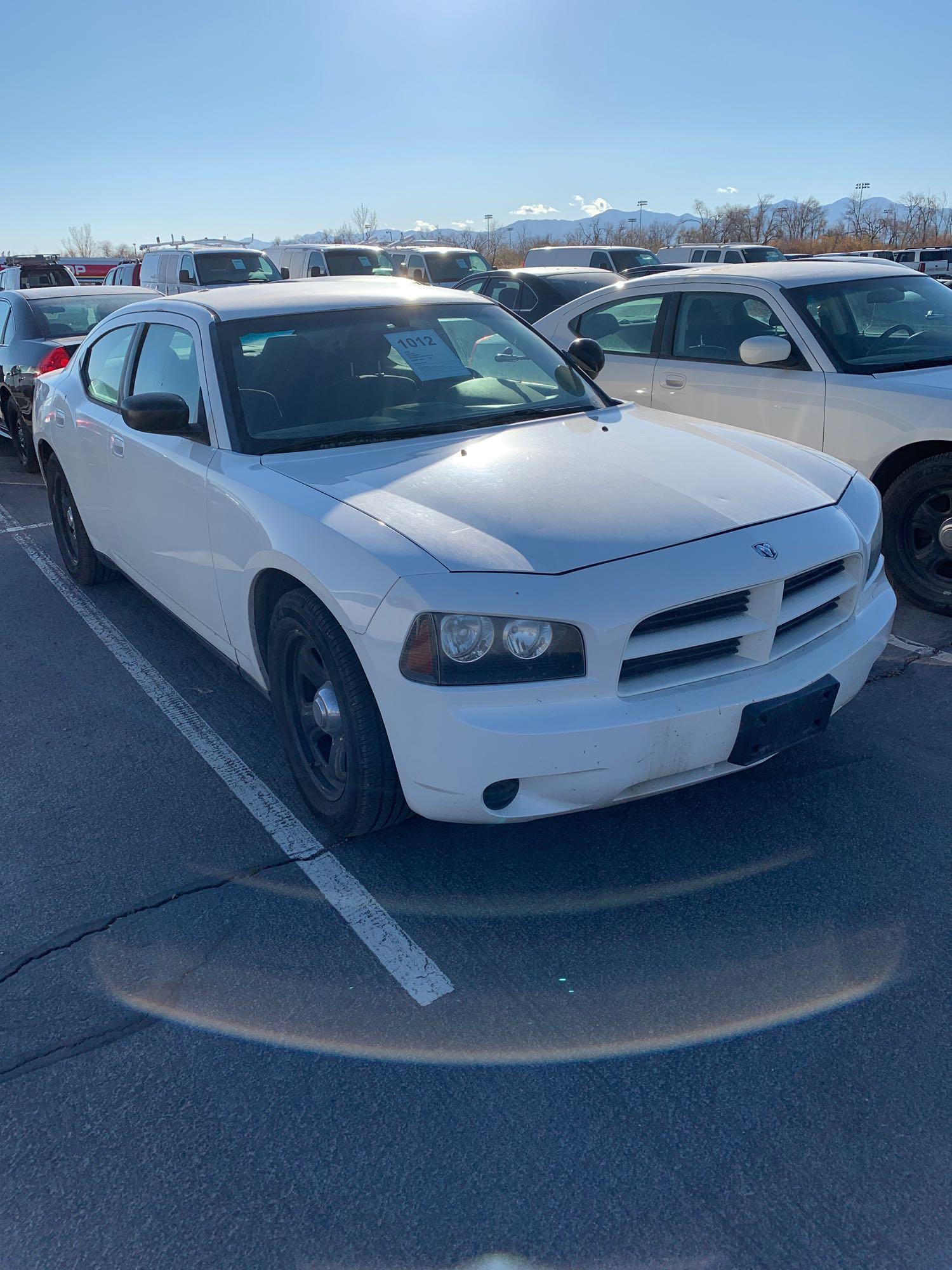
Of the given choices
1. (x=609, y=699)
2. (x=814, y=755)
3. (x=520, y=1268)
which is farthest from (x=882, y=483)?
(x=520, y=1268)

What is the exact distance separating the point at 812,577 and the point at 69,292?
342 inches

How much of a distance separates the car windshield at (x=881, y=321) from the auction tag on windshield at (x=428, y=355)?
2.40 m

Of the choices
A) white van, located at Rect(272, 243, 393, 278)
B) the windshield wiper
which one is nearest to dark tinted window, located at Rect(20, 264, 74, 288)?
white van, located at Rect(272, 243, 393, 278)

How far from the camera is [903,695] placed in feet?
14.1

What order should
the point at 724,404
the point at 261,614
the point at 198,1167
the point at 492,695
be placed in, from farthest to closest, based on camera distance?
the point at 724,404
the point at 261,614
the point at 492,695
the point at 198,1167

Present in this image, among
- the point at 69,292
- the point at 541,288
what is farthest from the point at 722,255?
the point at 69,292

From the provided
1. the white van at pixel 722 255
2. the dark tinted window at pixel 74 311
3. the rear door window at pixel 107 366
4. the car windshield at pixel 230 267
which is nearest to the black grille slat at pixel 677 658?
the rear door window at pixel 107 366

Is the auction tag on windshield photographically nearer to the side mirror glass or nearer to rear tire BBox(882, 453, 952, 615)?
the side mirror glass

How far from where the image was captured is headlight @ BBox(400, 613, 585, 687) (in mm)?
2652

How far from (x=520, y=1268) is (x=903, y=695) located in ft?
10.1

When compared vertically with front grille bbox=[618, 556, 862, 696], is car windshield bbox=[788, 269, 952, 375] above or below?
above

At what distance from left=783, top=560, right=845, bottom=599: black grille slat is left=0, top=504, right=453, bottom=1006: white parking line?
1499 millimetres

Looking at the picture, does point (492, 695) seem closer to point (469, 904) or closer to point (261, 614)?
point (469, 904)

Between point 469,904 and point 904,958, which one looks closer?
point 904,958
